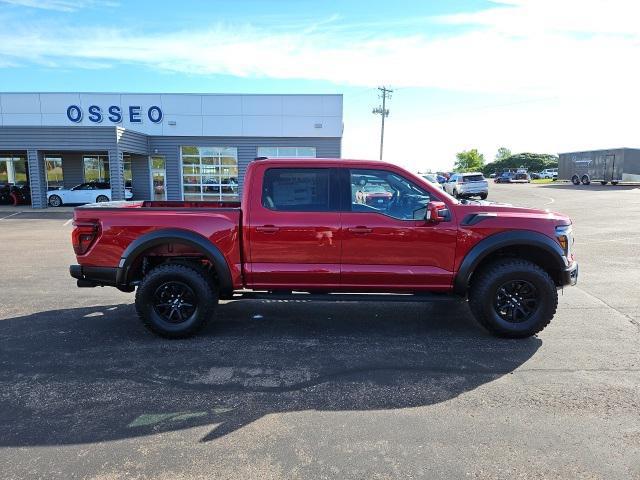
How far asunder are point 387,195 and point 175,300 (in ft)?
8.52

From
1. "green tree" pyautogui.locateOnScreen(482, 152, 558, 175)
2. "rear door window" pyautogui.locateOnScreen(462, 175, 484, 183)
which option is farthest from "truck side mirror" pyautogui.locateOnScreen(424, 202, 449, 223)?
"green tree" pyautogui.locateOnScreen(482, 152, 558, 175)

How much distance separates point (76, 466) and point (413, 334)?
3482 millimetres

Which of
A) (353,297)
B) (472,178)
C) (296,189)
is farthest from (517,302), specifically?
(472,178)

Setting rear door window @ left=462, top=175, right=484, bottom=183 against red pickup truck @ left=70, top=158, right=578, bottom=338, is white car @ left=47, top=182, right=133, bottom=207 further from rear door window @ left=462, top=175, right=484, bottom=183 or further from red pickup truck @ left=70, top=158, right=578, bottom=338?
rear door window @ left=462, top=175, right=484, bottom=183

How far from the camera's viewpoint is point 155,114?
24.9m

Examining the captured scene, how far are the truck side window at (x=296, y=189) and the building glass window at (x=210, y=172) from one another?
2045cm

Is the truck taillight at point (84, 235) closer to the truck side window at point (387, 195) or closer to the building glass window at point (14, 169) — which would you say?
the truck side window at point (387, 195)

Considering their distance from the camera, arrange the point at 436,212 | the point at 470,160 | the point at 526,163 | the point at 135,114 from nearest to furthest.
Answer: the point at 436,212 < the point at 135,114 < the point at 526,163 < the point at 470,160

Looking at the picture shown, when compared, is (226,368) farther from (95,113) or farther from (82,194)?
(95,113)

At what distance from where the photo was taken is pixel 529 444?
3.07m

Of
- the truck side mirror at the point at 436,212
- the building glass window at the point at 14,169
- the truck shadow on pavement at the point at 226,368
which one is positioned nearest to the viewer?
the truck shadow on pavement at the point at 226,368

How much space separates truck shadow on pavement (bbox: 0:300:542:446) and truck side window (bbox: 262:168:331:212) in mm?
1456

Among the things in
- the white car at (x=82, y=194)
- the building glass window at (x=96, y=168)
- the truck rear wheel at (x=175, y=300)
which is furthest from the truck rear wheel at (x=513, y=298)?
the building glass window at (x=96, y=168)

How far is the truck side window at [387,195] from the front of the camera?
485cm
